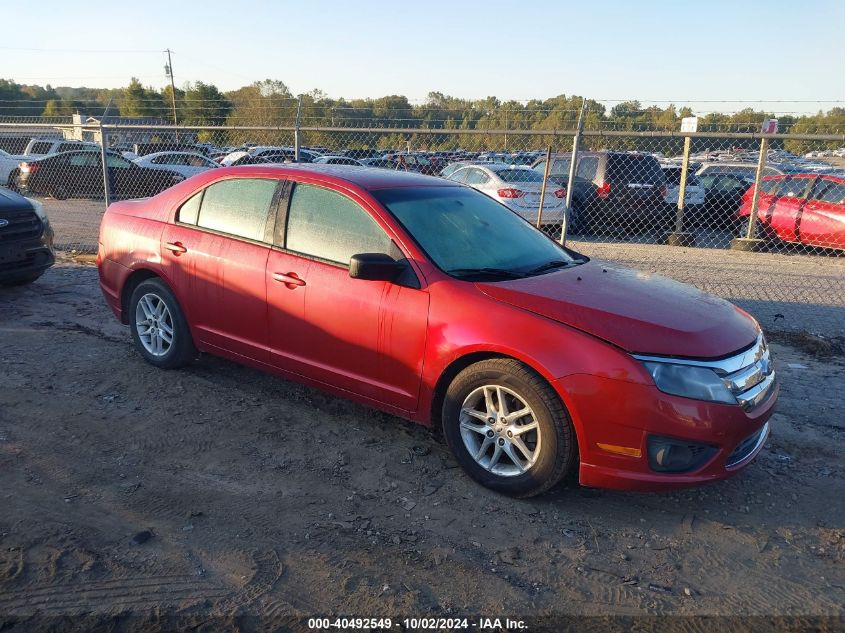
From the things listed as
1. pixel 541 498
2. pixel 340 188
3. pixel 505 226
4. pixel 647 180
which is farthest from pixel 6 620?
pixel 647 180

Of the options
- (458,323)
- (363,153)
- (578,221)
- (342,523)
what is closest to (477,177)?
(578,221)

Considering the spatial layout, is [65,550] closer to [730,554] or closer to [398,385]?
[398,385]

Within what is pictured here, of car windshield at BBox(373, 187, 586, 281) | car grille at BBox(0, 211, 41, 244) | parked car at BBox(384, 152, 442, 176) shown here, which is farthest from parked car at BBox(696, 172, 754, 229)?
car grille at BBox(0, 211, 41, 244)

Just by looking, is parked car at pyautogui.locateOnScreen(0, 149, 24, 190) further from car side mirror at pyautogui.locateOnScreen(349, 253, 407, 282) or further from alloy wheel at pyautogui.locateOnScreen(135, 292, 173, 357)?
car side mirror at pyautogui.locateOnScreen(349, 253, 407, 282)

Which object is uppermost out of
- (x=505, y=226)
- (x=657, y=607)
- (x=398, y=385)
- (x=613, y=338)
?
(x=505, y=226)

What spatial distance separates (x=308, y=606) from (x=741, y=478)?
262 centimetres

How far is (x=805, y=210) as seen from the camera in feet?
39.4

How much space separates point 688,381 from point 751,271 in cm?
744

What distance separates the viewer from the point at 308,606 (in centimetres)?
273

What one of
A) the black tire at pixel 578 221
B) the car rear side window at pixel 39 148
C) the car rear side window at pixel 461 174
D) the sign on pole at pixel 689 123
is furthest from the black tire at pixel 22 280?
the car rear side window at pixel 39 148

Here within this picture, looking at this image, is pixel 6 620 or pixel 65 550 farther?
pixel 65 550

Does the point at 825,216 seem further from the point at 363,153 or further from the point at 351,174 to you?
the point at 363,153

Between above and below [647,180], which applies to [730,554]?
below

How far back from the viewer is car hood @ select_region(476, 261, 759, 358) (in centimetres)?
330
